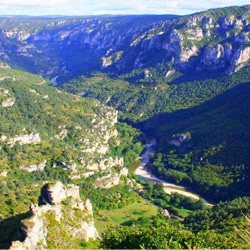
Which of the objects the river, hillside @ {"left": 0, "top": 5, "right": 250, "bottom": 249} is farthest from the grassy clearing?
the river

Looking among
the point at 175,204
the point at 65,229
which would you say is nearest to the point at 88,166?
the point at 175,204

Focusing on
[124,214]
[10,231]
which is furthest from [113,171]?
[10,231]

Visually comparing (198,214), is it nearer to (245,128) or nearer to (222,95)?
(245,128)

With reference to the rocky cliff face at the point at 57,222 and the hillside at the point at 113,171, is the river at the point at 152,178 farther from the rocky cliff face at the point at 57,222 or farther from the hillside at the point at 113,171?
the rocky cliff face at the point at 57,222

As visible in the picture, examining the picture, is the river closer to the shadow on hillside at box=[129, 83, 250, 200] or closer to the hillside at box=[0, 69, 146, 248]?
the shadow on hillside at box=[129, 83, 250, 200]

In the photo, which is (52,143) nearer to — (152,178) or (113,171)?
(113,171)

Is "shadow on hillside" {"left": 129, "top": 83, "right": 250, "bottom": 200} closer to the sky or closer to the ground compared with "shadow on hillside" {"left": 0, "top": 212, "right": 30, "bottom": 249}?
closer to the ground
